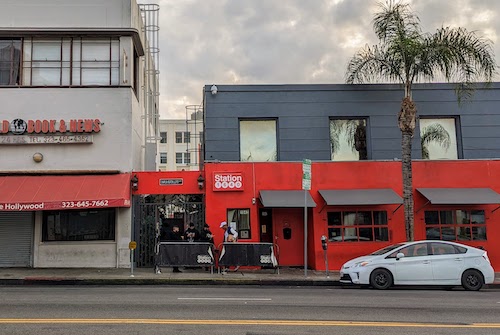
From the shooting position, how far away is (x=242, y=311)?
354 inches

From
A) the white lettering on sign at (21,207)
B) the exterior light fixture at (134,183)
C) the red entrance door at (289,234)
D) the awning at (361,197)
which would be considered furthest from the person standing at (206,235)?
the white lettering on sign at (21,207)

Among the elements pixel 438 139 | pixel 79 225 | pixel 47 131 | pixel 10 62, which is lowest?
pixel 79 225

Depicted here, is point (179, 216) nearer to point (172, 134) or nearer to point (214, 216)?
point (214, 216)

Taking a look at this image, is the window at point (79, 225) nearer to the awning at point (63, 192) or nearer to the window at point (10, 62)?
the awning at point (63, 192)

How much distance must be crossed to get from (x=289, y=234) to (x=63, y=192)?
27.0ft

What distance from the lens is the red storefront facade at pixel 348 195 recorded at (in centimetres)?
1702

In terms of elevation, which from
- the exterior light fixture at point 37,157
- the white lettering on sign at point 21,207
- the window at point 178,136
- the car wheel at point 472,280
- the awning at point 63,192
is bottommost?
the car wheel at point 472,280

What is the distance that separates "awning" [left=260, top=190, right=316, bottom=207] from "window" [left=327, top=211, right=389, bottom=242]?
1.30m

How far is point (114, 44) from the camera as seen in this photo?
18.3 metres

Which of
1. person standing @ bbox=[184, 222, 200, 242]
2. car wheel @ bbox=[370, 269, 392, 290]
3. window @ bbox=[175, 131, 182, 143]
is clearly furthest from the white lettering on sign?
window @ bbox=[175, 131, 182, 143]

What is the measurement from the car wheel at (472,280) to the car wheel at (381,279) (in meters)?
2.14

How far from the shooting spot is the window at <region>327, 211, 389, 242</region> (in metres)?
17.0

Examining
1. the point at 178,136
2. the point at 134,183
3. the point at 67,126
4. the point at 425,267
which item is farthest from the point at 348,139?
the point at 178,136

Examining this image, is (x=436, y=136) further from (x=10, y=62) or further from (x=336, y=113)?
(x=10, y=62)
